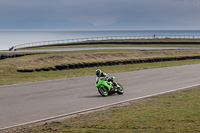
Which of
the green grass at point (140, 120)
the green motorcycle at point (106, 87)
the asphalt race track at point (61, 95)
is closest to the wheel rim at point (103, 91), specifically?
the green motorcycle at point (106, 87)

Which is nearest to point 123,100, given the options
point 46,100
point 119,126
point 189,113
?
point 46,100

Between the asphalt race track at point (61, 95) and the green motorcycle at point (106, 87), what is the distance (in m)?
0.24

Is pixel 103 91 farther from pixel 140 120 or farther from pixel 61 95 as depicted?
pixel 140 120

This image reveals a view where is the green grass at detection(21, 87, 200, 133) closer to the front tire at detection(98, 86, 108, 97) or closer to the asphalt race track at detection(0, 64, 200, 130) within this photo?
the asphalt race track at detection(0, 64, 200, 130)

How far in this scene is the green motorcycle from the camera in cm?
1564

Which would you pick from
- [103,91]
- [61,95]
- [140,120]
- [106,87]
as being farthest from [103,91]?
[140,120]

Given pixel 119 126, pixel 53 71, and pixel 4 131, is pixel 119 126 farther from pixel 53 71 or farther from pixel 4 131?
pixel 53 71

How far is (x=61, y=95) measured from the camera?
1606 cm

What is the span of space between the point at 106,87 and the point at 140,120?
5890mm

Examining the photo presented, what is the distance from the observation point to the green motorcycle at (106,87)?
51.3ft

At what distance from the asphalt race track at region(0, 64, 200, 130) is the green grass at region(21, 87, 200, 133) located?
4.50 feet

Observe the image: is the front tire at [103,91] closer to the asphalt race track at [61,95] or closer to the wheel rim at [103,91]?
the wheel rim at [103,91]

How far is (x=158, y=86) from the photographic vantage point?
63.4ft

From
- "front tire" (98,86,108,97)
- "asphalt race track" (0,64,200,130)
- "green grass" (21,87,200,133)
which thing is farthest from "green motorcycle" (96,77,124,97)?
"green grass" (21,87,200,133)
